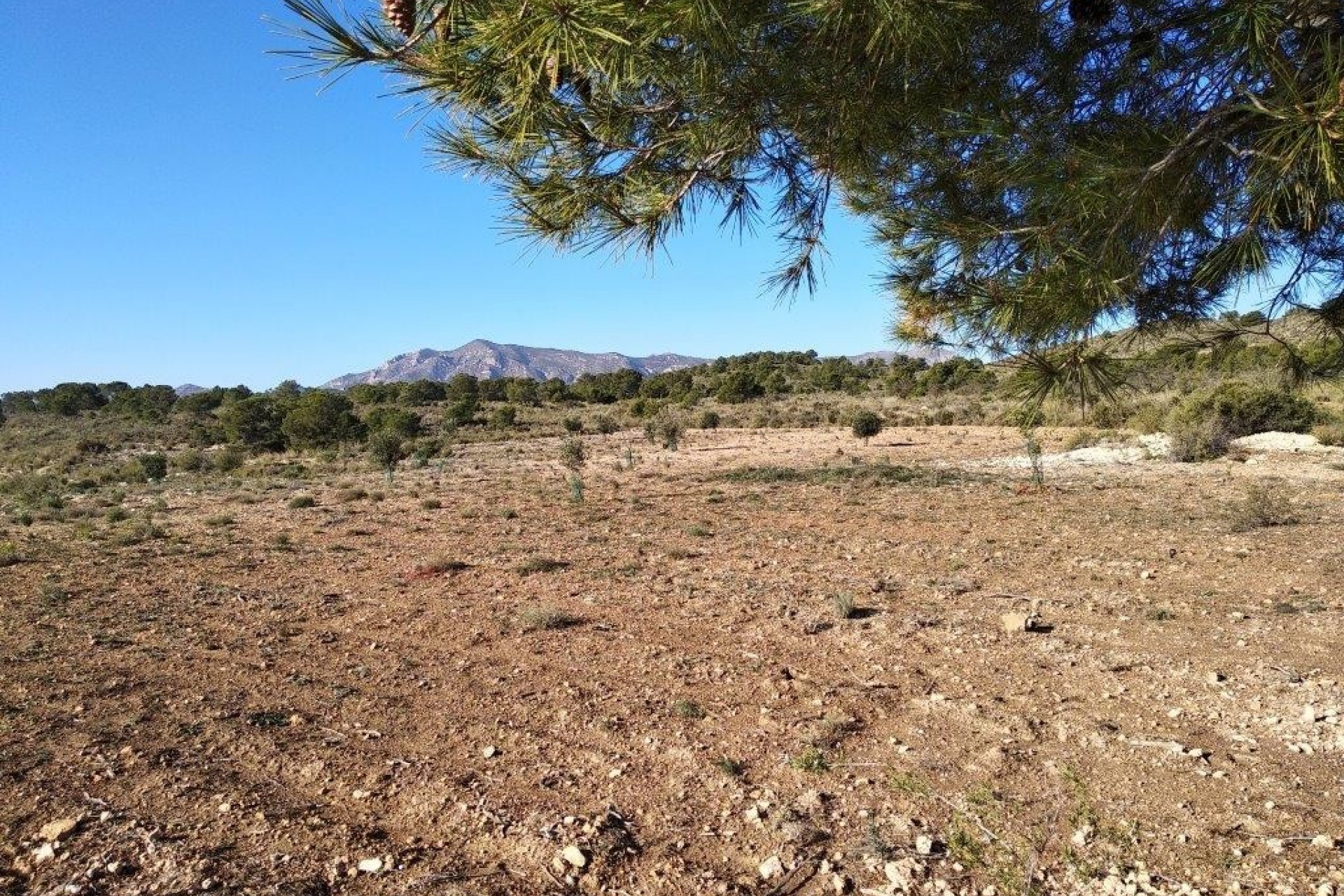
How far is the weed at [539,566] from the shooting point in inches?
309

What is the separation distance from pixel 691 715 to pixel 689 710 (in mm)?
37

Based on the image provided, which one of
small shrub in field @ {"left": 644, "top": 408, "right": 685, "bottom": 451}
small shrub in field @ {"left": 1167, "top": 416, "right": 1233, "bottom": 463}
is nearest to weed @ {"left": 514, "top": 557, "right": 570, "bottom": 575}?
small shrub in field @ {"left": 1167, "top": 416, "right": 1233, "bottom": 463}

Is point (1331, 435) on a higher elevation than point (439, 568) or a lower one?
higher

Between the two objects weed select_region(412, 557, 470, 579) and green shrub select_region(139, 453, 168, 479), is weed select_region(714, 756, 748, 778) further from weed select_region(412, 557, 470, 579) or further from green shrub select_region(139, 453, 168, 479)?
green shrub select_region(139, 453, 168, 479)

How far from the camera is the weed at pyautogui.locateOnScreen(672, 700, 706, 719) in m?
4.21

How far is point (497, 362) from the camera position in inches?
6998

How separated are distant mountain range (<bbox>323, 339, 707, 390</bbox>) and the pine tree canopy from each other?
154746 mm

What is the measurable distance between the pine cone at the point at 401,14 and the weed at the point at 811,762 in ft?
11.3

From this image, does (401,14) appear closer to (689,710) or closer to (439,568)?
(689,710)

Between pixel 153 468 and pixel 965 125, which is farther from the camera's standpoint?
pixel 153 468

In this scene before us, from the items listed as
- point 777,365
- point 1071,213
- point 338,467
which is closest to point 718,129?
point 1071,213

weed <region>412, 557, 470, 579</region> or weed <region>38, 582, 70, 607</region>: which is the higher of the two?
weed <region>38, 582, 70, 607</region>

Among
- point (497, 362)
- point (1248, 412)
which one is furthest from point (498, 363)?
point (1248, 412)

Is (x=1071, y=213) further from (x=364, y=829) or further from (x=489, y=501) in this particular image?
(x=489, y=501)
